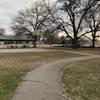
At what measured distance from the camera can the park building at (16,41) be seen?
62.0 m

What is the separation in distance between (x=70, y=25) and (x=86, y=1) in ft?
26.7

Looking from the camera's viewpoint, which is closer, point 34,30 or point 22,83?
point 22,83

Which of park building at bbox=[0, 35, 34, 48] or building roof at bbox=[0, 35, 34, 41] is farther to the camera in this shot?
building roof at bbox=[0, 35, 34, 41]

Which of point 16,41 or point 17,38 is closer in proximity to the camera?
point 16,41

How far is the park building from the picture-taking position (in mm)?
62000

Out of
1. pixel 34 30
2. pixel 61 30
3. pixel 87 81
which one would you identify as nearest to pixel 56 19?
pixel 61 30

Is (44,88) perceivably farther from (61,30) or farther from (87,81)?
(61,30)

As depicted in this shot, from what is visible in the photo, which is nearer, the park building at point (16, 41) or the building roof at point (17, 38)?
the park building at point (16, 41)

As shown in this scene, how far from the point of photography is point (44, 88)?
311 inches

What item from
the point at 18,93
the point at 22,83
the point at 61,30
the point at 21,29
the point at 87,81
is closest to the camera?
the point at 18,93

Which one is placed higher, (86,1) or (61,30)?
(86,1)

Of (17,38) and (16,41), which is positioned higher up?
(17,38)

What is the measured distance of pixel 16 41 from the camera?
66188mm

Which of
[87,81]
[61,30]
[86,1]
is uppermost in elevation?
[86,1]
